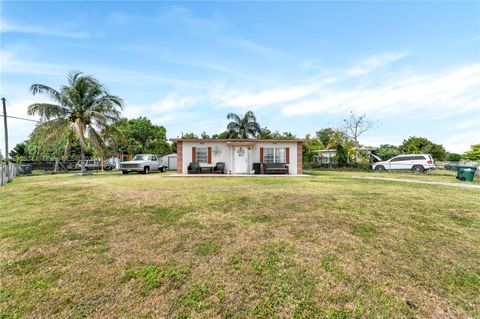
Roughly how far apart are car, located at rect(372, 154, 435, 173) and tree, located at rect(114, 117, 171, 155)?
28.8 m

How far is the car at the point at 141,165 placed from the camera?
55.9 feet

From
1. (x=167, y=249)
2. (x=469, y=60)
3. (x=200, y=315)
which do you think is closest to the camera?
(x=200, y=315)

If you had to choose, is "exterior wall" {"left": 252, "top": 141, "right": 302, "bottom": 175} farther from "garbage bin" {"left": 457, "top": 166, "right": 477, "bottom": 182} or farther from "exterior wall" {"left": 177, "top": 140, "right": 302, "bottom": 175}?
"garbage bin" {"left": 457, "top": 166, "right": 477, "bottom": 182}

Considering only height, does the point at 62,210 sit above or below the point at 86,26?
below

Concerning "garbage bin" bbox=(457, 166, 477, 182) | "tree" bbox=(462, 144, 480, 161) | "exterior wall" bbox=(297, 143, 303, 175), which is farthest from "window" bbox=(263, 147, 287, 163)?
"tree" bbox=(462, 144, 480, 161)

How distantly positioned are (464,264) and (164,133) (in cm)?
3539

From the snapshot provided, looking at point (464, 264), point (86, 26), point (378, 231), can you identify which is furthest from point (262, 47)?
point (464, 264)

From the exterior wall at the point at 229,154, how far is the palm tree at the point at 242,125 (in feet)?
30.4

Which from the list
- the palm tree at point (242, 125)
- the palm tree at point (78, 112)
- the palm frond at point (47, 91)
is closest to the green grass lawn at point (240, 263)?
the palm tree at point (78, 112)

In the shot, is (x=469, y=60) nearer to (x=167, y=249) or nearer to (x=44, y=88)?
(x=167, y=249)

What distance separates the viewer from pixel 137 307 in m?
2.03

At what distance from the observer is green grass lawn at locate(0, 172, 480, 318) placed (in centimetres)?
204

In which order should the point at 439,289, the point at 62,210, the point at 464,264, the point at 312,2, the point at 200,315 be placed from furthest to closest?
the point at 312,2 < the point at 62,210 < the point at 464,264 < the point at 439,289 < the point at 200,315

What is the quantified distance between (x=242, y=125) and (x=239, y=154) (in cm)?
987
